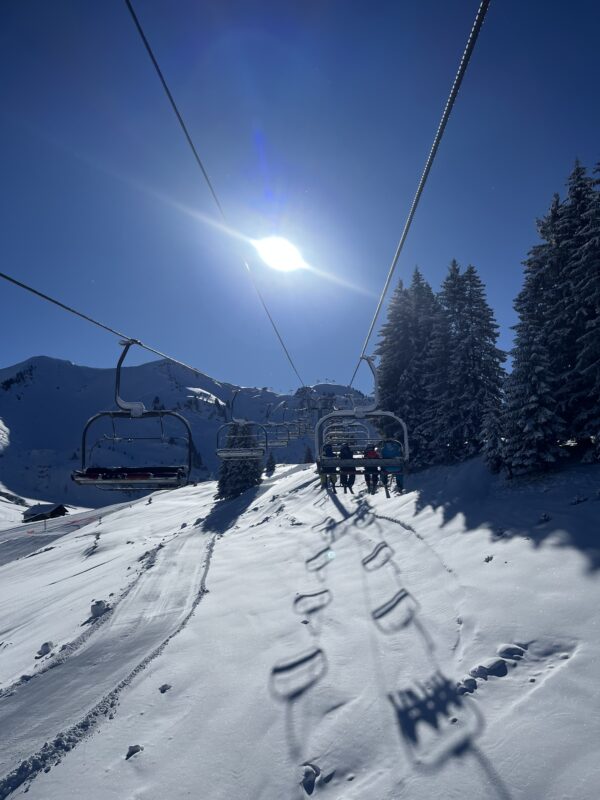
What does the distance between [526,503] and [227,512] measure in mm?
26951

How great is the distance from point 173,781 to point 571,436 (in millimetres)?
18616

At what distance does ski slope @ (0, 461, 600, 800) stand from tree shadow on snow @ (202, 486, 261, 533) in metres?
16.0

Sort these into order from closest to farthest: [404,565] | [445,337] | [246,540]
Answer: [404,565] → [246,540] → [445,337]

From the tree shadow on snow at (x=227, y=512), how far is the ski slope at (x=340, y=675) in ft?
52.6

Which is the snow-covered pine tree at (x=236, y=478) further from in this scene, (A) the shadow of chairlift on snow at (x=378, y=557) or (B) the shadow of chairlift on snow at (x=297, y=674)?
(B) the shadow of chairlift on snow at (x=297, y=674)

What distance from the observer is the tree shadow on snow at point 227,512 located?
101 ft

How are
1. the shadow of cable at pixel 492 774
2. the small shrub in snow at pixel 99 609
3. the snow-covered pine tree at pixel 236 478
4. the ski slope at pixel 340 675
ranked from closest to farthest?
the shadow of cable at pixel 492 774 < the ski slope at pixel 340 675 < the small shrub in snow at pixel 99 609 < the snow-covered pine tree at pixel 236 478

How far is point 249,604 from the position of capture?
1104 centimetres

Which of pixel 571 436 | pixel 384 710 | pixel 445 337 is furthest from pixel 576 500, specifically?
Answer: pixel 445 337

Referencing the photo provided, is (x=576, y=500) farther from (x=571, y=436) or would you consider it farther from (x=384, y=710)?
(x=384, y=710)

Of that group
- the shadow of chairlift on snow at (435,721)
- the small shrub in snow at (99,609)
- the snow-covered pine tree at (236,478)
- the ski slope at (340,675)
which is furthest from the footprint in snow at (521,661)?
the snow-covered pine tree at (236,478)

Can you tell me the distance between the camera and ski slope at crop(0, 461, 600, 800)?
501cm

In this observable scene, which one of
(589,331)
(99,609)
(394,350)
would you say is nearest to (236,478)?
(394,350)

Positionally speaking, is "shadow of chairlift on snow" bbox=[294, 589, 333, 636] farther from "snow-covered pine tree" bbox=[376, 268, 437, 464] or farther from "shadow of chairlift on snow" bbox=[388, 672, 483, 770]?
"snow-covered pine tree" bbox=[376, 268, 437, 464]
